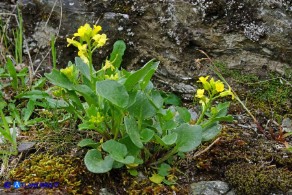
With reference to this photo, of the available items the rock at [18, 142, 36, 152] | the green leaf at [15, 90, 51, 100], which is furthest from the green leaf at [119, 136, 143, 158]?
the green leaf at [15, 90, 51, 100]

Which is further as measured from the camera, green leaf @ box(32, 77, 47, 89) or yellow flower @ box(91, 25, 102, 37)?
green leaf @ box(32, 77, 47, 89)

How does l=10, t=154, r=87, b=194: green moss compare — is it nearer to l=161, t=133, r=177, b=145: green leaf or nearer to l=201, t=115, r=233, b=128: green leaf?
l=161, t=133, r=177, b=145: green leaf

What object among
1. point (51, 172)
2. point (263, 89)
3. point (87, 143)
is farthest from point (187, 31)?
point (51, 172)

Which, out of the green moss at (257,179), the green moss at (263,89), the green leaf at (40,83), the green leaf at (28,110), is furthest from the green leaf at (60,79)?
the green moss at (263,89)

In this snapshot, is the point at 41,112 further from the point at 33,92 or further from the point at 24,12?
the point at 24,12

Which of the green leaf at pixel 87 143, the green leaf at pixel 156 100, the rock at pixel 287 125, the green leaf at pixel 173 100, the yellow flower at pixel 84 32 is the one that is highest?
the yellow flower at pixel 84 32

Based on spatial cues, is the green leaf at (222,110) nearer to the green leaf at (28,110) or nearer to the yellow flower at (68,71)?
the yellow flower at (68,71)

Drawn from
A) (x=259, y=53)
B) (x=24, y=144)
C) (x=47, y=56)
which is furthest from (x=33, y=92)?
(x=259, y=53)
